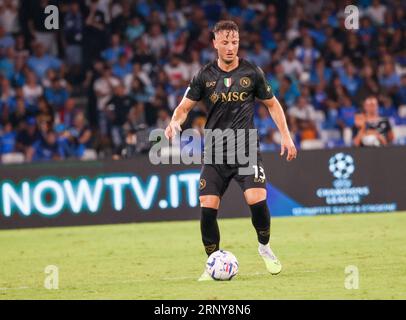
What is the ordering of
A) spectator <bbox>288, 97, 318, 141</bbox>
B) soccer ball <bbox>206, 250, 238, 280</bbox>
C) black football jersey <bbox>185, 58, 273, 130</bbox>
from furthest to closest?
spectator <bbox>288, 97, 318, 141</bbox> → black football jersey <bbox>185, 58, 273, 130</bbox> → soccer ball <bbox>206, 250, 238, 280</bbox>

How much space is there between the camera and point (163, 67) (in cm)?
2286

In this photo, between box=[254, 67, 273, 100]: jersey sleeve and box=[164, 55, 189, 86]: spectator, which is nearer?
box=[254, 67, 273, 100]: jersey sleeve

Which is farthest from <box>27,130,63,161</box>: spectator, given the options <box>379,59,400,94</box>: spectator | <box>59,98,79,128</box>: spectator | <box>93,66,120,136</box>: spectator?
<box>379,59,400,94</box>: spectator

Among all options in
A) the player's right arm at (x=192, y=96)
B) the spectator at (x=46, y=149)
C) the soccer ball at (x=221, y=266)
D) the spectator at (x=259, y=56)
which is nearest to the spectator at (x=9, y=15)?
the spectator at (x=46, y=149)

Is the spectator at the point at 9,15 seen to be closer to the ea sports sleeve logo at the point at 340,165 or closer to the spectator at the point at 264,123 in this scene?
the spectator at the point at 264,123

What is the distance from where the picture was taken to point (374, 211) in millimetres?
18422

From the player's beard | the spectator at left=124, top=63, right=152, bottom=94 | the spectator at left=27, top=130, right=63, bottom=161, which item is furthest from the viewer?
the spectator at left=124, top=63, right=152, bottom=94

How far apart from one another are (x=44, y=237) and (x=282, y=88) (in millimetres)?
7978

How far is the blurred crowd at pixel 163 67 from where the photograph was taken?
20750 millimetres

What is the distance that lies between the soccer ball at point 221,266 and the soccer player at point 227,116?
0.18 meters

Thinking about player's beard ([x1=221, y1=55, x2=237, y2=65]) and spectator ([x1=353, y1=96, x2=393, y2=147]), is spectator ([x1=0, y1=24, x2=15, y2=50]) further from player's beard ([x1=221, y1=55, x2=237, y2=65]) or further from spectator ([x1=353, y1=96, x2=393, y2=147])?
player's beard ([x1=221, y1=55, x2=237, y2=65])

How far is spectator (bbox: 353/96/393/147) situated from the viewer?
1895 cm
